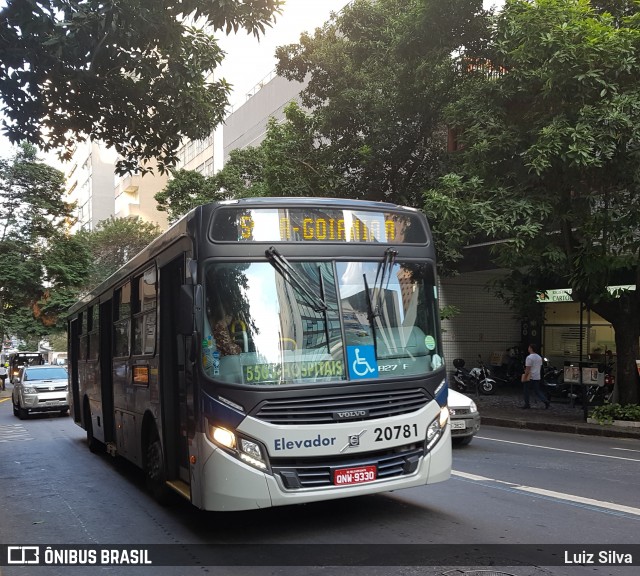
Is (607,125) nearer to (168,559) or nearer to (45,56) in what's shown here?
(45,56)

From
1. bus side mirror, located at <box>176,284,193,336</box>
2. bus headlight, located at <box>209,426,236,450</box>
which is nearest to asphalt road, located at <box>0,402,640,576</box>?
bus headlight, located at <box>209,426,236,450</box>

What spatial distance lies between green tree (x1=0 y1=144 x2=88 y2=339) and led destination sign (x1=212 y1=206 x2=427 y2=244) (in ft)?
100

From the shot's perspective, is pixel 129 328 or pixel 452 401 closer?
pixel 129 328

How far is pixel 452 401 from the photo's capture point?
440 inches

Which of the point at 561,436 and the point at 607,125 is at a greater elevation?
the point at 607,125

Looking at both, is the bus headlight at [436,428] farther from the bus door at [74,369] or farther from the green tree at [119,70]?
the bus door at [74,369]

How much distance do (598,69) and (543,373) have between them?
38.8ft

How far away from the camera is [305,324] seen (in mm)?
5867

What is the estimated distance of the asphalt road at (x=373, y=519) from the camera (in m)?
5.34

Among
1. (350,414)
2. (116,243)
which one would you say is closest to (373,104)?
(350,414)

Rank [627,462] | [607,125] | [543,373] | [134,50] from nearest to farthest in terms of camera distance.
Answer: [134,50] → [627,462] → [607,125] → [543,373]

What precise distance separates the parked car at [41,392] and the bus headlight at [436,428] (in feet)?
52.2

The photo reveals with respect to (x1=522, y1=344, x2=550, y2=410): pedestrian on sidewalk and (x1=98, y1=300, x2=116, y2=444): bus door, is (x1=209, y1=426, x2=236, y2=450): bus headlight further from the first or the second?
(x1=522, y1=344, x2=550, y2=410): pedestrian on sidewalk

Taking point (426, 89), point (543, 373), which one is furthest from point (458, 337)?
point (426, 89)
